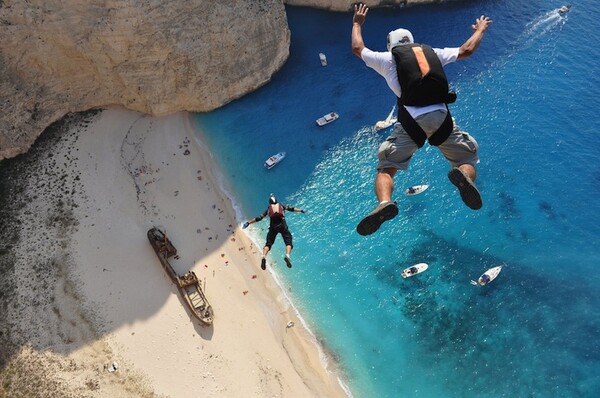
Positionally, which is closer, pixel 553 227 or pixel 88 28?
pixel 88 28

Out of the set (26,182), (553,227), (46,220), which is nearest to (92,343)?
(46,220)

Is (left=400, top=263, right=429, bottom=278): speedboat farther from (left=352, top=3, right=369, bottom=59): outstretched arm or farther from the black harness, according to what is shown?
(left=352, top=3, right=369, bottom=59): outstretched arm

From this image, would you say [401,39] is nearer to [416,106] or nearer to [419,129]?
[416,106]

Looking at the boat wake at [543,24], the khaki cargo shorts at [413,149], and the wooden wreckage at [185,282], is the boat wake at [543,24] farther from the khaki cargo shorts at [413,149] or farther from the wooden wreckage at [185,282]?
the wooden wreckage at [185,282]

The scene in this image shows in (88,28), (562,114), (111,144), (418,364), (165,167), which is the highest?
(88,28)

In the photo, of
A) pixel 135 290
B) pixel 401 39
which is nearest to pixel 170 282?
pixel 135 290

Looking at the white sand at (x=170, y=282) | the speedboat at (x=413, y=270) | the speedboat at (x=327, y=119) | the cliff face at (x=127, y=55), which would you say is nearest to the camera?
the white sand at (x=170, y=282)

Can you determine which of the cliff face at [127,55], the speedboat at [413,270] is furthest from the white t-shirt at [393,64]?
the cliff face at [127,55]

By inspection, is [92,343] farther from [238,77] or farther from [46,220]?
[238,77]
